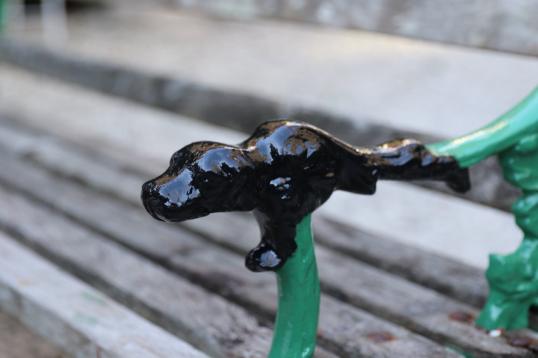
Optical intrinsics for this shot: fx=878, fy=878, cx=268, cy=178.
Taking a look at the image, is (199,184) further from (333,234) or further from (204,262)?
(333,234)

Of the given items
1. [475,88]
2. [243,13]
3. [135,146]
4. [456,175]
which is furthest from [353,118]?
[475,88]

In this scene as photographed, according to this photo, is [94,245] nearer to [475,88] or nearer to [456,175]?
[456,175]

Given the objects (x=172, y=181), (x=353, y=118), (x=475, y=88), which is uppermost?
(x=475, y=88)

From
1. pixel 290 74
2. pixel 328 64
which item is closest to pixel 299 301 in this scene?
pixel 290 74

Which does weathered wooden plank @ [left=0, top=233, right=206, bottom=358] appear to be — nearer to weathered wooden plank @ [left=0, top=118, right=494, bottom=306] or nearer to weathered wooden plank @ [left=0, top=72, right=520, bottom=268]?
weathered wooden plank @ [left=0, top=118, right=494, bottom=306]

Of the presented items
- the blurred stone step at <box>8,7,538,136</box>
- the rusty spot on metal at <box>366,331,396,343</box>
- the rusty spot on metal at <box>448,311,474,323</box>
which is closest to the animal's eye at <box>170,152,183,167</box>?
the rusty spot on metal at <box>366,331,396,343</box>

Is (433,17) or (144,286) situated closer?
(144,286)
